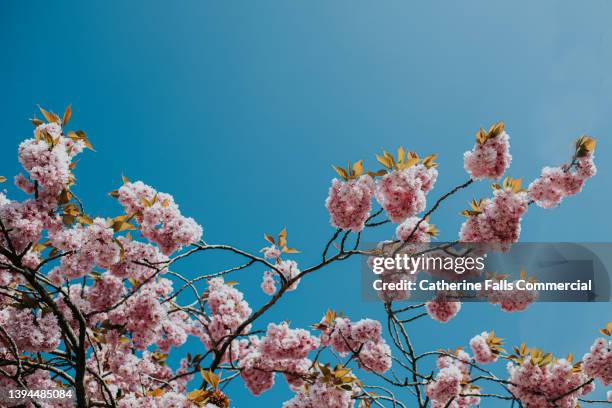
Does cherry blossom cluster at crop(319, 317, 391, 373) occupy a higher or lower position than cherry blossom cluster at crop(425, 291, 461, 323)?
lower

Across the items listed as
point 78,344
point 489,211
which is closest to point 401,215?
point 489,211

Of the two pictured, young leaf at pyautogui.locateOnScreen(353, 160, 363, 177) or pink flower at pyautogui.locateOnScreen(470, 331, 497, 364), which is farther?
pink flower at pyautogui.locateOnScreen(470, 331, 497, 364)

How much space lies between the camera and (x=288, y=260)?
7.14 metres

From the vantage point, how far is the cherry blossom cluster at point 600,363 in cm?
523

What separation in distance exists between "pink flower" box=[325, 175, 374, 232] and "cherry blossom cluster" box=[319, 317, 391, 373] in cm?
163

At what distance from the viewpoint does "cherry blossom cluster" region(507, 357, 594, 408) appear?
5.38 metres

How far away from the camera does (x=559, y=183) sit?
16.7 ft

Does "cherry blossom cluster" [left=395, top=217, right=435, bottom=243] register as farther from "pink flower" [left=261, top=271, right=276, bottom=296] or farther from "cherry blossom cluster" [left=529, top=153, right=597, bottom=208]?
"pink flower" [left=261, top=271, right=276, bottom=296]

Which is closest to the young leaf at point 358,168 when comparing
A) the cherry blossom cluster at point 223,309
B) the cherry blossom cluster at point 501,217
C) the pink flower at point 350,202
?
the pink flower at point 350,202

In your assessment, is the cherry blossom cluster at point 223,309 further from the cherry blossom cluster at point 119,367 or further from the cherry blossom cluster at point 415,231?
the cherry blossom cluster at point 415,231

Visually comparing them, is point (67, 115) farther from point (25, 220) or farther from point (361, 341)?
point (361, 341)

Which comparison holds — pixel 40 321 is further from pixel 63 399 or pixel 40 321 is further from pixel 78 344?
pixel 63 399

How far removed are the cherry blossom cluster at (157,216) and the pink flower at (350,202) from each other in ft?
5.01

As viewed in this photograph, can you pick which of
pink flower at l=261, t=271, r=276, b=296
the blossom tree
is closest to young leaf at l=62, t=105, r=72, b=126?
the blossom tree
